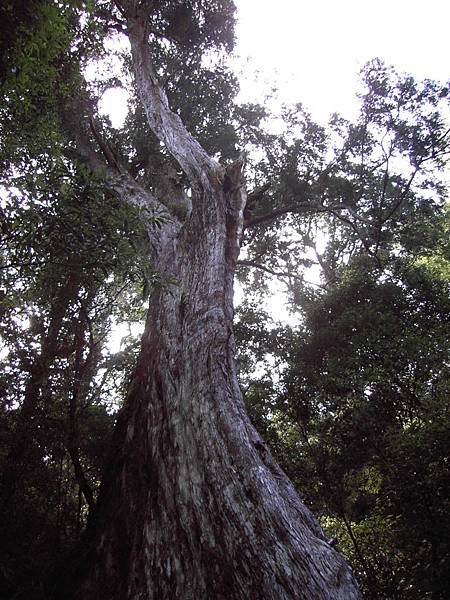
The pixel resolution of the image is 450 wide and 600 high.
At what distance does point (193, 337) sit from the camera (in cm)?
413

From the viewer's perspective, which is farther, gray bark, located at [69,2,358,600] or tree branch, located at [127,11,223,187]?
tree branch, located at [127,11,223,187]

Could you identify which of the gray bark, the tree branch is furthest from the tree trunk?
the tree branch

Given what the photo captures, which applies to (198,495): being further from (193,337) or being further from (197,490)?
(193,337)

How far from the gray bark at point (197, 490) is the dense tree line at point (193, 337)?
20 mm

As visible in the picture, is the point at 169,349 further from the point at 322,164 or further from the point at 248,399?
the point at 322,164

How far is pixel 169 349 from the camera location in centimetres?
434

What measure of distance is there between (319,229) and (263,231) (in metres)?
4.05

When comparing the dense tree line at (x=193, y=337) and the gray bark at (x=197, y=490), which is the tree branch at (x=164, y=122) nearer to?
the dense tree line at (x=193, y=337)

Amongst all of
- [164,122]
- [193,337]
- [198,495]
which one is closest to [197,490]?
[198,495]

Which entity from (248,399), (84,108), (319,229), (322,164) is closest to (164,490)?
(248,399)

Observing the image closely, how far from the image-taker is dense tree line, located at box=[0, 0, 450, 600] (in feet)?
10.3

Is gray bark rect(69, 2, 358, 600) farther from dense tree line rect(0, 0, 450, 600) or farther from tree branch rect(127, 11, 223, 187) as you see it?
tree branch rect(127, 11, 223, 187)

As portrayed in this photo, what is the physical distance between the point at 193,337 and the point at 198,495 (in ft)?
5.60

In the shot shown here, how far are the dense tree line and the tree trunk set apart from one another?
0.07 ft
